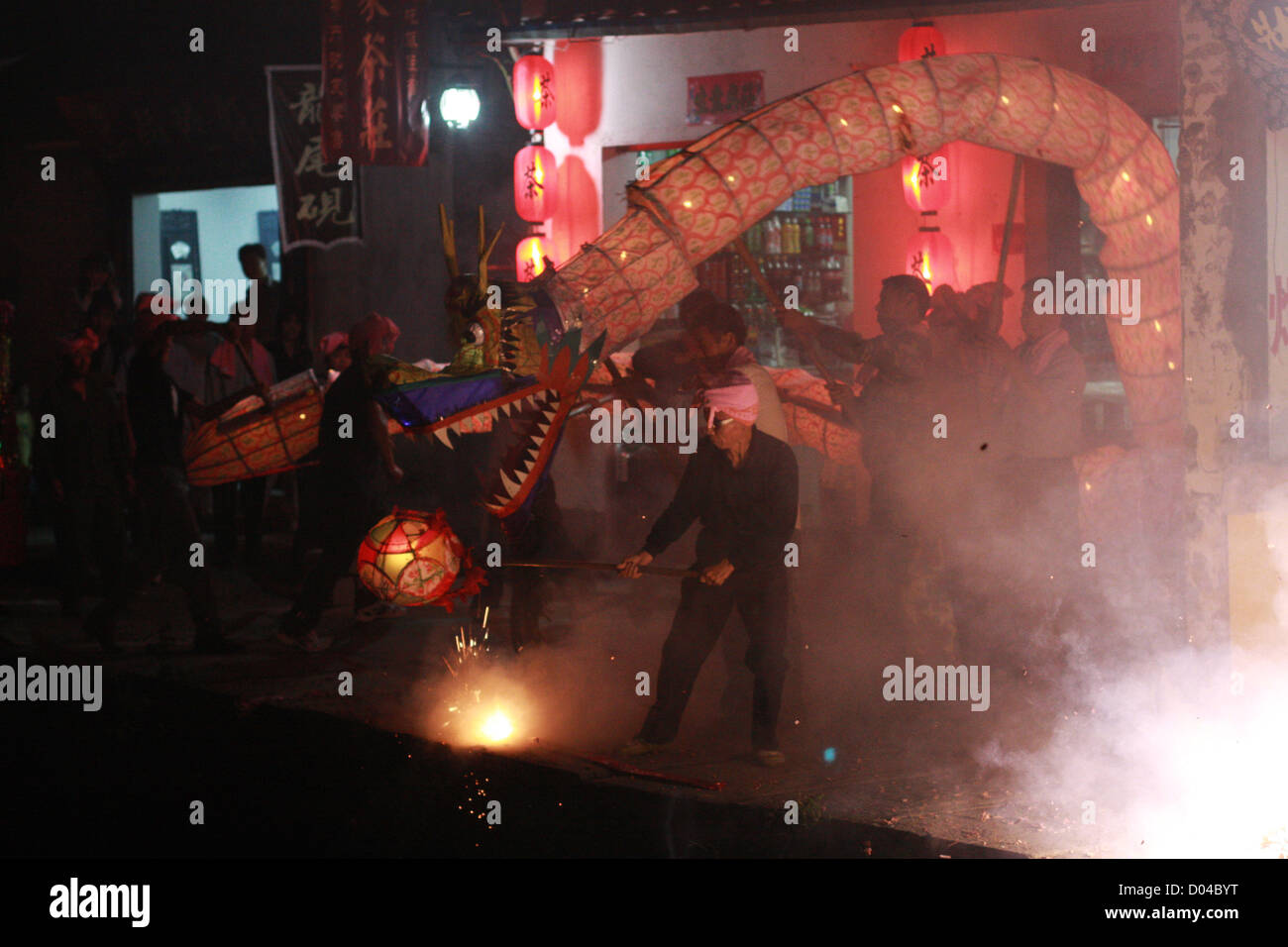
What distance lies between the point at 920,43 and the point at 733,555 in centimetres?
644

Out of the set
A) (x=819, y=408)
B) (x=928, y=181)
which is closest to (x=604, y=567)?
(x=819, y=408)

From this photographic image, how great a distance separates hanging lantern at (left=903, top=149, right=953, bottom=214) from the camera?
453 inches

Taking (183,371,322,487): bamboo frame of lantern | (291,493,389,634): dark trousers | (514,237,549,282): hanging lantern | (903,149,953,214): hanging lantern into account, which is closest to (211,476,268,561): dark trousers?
(183,371,322,487): bamboo frame of lantern

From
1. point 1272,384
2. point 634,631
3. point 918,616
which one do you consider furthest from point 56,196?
point 1272,384

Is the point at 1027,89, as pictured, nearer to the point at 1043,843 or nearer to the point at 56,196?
the point at 1043,843

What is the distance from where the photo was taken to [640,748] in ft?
22.3

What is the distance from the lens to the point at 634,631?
950 centimetres

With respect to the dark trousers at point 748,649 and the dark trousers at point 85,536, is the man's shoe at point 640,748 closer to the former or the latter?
the dark trousers at point 748,649

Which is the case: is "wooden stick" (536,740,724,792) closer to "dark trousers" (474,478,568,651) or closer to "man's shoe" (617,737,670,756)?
"man's shoe" (617,737,670,756)

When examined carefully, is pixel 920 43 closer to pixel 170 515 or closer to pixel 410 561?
pixel 410 561

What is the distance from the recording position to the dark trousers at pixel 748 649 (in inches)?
263

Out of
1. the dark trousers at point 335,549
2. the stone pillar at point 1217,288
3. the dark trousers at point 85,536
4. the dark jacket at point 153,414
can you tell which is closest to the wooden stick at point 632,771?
the stone pillar at point 1217,288

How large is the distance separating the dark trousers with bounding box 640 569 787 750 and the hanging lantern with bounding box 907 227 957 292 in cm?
554

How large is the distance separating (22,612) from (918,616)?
7.19 metres
